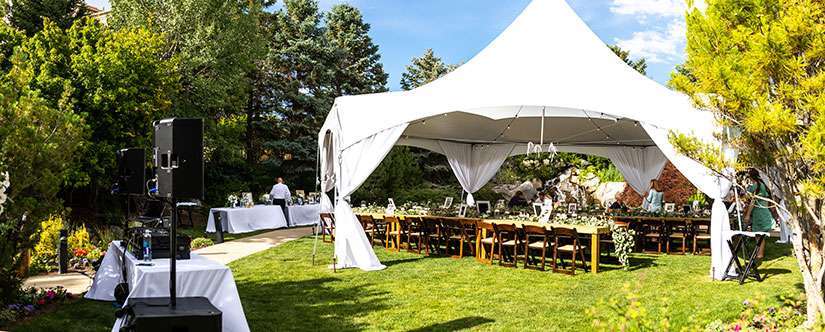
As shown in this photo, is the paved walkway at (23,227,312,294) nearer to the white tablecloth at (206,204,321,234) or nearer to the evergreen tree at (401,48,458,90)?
the white tablecloth at (206,204,321,234)

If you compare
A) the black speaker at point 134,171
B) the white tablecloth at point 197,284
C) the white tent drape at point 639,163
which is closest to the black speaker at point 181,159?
the white tablecloth at point 197,284

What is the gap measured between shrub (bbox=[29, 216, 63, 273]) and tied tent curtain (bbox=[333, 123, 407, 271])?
4.16 meters

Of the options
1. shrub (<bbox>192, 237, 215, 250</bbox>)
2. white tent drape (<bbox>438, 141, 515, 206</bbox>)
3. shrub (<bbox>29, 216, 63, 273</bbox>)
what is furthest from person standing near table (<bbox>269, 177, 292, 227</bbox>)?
shrub (<bbox>29, 216, 63, 273</bbox>)

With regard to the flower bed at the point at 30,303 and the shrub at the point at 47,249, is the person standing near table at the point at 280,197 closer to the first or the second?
the shrub at the point at 47,249

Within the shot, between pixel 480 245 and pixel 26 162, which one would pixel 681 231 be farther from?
pixel 26 162

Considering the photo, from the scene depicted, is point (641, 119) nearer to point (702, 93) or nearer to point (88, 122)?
point (702, 93)

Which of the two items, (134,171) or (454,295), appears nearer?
(134,171)

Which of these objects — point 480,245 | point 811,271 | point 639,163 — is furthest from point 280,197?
point 811,271

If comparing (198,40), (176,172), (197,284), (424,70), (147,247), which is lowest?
(197,284)

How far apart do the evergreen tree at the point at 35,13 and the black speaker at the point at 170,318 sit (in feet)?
54.9

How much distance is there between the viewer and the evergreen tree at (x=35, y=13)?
18.6m

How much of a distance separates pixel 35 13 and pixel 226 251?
11059 mm

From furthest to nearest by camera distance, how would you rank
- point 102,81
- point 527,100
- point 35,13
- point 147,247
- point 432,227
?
point 35,13 → point 102,81 → point 432,227 → point 527,100 → point 147,247

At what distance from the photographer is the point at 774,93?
5.37 meters
